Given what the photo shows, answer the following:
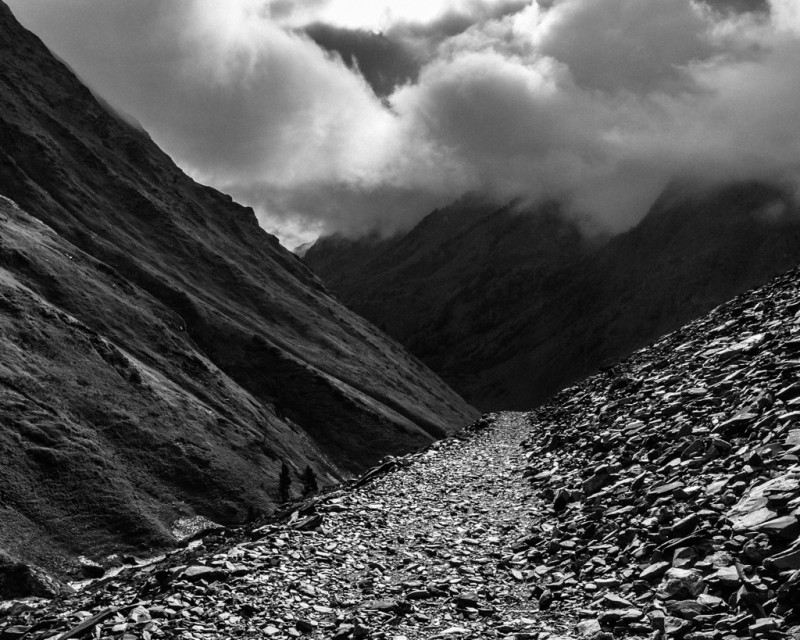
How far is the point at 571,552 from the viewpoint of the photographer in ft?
58.1

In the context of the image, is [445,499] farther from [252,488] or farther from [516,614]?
[252,488]

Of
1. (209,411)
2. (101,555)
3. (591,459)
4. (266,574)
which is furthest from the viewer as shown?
(209,411)

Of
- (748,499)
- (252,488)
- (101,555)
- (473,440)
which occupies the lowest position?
(748,499)

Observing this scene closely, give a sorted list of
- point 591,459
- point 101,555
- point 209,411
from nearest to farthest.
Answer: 1. point 591,459
2. point 101,555
3. point 209,411

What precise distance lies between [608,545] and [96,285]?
20398 cm

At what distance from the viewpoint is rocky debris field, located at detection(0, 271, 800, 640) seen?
12.9m

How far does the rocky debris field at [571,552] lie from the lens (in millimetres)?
12867

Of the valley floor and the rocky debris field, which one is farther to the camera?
the valley floor

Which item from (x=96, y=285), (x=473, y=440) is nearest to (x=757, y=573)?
(x=473, y=440)

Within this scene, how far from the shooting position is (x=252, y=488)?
473ft

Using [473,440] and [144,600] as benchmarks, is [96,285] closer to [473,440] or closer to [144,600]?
[473,440]

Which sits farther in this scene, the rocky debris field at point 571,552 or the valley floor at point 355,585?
the valley floor at point 355,585

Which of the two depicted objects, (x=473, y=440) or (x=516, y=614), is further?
(x=473, y=440)

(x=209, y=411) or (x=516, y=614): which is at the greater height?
(x=209, y=411)
